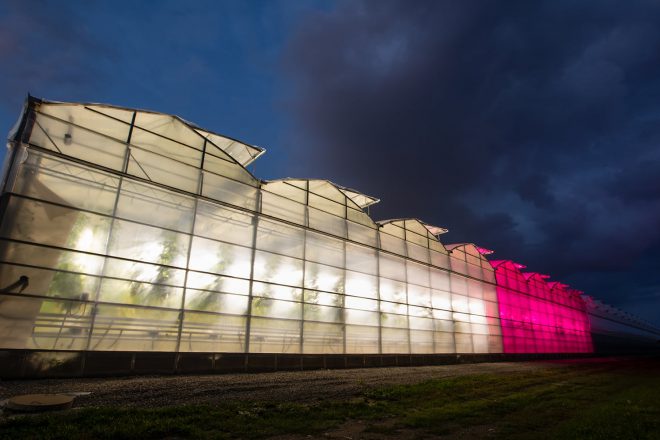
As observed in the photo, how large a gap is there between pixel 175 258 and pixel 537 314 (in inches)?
2135

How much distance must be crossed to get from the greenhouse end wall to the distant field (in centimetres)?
277

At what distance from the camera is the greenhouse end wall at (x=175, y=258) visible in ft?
54.1

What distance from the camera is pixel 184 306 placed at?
65.9 ft

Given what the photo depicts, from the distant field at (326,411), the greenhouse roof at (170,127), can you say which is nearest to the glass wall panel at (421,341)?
the distant field at (326,411)

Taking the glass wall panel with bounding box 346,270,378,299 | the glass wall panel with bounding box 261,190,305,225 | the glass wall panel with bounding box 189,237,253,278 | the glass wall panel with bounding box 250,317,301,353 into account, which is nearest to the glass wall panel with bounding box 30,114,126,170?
the glass wall panel with bounding box 189,237,253,278

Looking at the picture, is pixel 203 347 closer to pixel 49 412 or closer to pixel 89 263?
pixel 89 263

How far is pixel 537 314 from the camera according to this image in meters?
55.8

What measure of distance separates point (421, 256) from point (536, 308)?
99.1 feet

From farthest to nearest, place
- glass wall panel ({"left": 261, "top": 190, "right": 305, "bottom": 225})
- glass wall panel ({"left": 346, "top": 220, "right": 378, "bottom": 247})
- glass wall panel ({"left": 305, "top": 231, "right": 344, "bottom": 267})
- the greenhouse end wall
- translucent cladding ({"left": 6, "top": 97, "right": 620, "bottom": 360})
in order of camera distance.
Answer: glass wall panel ({"left": 346, "top": 220, "right": 378, "bottom": 247}) → glass wall panel ({"left": 305, "top": 231, "right": 344, "bottom": 267}) → glass wall panel ({"left": 261, "top": 190, "right": 305, "bottom": 225}) → translucent cladding ({"left": 6, "top": 97, "right": 620, "bottom": 360}) → the greenhouse end wall

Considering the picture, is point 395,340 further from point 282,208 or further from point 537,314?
point 537,314

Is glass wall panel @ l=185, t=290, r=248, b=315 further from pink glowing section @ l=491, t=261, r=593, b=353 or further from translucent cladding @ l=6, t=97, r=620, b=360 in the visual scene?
pink glowing section @ l=491, t=261, r=593, b=353

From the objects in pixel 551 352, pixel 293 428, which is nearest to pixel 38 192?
pixel 293 428

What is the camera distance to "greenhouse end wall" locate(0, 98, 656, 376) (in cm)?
1648

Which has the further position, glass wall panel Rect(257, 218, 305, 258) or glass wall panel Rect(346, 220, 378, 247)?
glass wall panel Rect(346, 220, 378, 247)
